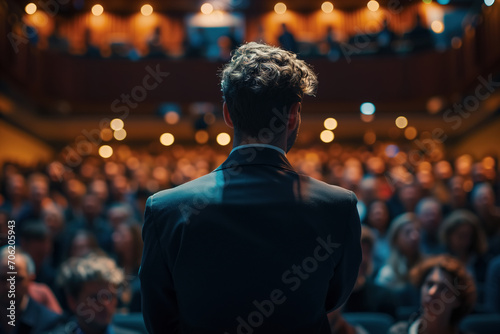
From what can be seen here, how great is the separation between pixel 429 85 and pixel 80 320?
27.3ft

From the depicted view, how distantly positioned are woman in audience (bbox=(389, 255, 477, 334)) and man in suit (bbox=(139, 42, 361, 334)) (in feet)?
3.76

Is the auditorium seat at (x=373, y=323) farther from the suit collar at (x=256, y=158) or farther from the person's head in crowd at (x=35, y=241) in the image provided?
the person's head in crowd at (x=35, y=241)

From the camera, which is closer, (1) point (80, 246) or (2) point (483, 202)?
(1) point (80, 246)

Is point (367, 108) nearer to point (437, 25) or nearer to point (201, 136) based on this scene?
point (437, 25)

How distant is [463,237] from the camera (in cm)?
309

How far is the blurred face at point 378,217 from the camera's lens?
A: 3.79m

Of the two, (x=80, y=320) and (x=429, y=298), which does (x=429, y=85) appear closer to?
(x=429, y=298)

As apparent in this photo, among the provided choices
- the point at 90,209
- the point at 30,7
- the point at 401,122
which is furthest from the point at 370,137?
the point at 90,209

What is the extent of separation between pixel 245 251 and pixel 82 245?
2.56 meters

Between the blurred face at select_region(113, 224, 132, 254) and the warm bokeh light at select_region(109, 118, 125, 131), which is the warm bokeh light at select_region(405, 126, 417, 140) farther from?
the blurred face at select_region(113, 224, 132, 254)

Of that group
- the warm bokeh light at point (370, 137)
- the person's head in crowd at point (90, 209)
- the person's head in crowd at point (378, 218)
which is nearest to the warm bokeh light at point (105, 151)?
the warm bokeh light at point (370, 137)

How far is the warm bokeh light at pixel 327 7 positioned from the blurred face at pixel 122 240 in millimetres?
10084

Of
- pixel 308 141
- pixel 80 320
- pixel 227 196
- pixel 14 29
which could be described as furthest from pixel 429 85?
pixel 227 196

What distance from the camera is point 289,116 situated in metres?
0.97
